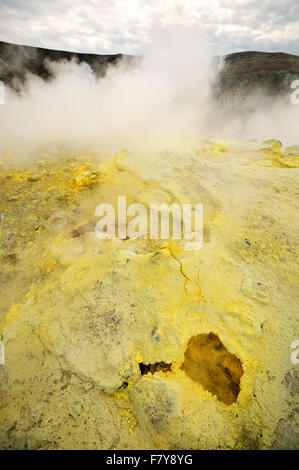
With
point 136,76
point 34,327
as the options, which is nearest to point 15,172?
point 34,327

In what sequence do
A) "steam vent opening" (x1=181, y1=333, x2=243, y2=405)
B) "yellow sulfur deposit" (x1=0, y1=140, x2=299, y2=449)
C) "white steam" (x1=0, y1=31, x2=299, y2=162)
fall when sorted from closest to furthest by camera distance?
"yellow sulfur deposit" (x1=0, y1=140, x2=299, y2=449) < "steam vent opening" (x1=181, y1=333, x2=243, y2=405) < "white steam" (x1=0, y1=31, x2=299, y2=162)

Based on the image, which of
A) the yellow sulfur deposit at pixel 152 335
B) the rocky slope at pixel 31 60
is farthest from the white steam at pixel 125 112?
the yellow sulfur deposit at pixel 152 335

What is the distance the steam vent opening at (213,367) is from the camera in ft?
4.17

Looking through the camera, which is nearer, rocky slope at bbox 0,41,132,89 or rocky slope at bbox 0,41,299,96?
rocky slope at bbox 0,41,132,89

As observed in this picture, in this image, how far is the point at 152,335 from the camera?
1.42 m

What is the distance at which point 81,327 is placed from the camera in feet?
4.78

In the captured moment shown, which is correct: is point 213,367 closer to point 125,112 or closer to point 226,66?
point 125,112

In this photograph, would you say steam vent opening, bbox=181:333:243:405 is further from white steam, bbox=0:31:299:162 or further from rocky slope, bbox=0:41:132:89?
rocky slope, bbox=0:41:132:89

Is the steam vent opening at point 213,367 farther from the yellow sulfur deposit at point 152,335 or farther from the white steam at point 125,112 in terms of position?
the white steam at point 125,112

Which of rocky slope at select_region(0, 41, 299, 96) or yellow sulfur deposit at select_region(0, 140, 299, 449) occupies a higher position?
rocky slope at select_region(0, 41, 299, 96)

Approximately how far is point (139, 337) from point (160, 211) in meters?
1.48

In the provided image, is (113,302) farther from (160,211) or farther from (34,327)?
(160,211)

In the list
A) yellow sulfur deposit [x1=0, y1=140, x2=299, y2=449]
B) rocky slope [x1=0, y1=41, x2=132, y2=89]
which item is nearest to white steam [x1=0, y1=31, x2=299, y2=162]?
rocky slope [x1=0, y1=41, x2=132, y2=89]

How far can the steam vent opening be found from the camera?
4.17 ft
